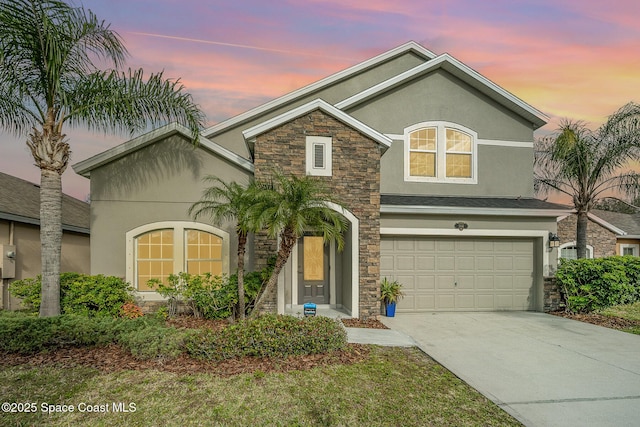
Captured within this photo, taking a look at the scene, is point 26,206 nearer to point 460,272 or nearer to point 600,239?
point 460,272

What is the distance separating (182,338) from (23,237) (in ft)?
29.7

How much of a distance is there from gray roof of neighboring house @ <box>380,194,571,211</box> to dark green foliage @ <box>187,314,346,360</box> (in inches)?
208

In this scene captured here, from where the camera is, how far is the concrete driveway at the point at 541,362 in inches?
197

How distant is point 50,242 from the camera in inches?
323

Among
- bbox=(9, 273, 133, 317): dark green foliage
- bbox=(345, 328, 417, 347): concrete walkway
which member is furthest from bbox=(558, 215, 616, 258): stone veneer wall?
bbox=(9, 273, 133, 317): dark green foliage

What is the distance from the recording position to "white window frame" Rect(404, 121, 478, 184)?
12758 millimetres

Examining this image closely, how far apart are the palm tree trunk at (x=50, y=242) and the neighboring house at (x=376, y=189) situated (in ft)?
4.20

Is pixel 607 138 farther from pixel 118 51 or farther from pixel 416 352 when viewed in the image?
pixel 118 51

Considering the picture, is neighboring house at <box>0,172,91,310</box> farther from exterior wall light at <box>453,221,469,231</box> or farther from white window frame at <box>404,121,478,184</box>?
exterior wall light at <box>453,221,469,231</box>

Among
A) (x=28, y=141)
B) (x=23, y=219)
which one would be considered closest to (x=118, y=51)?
(x=28, y=141)

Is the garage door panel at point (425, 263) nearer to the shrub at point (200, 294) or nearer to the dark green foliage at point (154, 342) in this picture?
the shrub at point (200, 294)

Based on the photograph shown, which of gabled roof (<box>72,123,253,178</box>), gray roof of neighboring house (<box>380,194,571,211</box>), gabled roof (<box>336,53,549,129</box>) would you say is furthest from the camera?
gabled roof (<box>336,53,549,129</box>)

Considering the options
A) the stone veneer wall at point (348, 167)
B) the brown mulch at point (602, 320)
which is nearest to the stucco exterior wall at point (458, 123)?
the stone veneer wall at point (348, 167)

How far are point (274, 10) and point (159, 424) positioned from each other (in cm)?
1004
